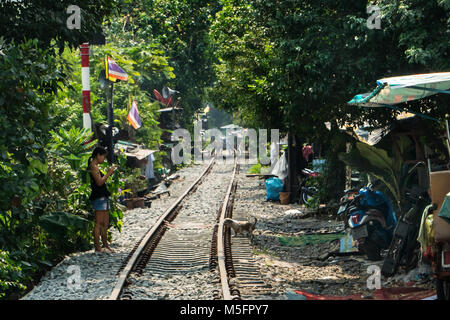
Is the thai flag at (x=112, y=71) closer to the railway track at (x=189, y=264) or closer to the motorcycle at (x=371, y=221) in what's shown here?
the railway track at (x=189, y=264)

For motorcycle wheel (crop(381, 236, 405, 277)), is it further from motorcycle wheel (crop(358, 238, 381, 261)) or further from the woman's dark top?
the woman's dark top

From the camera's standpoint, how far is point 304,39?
11.8 metres

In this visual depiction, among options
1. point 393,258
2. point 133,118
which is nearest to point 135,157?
point 133,118

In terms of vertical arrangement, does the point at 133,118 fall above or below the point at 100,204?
above

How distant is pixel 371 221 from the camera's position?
9.48 m

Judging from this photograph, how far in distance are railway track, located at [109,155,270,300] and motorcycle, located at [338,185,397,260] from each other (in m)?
1.71

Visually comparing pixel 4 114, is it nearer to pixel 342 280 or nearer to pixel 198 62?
pixel 342 280

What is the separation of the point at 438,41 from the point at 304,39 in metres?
2.73

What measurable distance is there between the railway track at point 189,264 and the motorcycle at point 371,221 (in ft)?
5.60

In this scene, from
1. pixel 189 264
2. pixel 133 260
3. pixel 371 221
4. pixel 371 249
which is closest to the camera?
pixel 371 221

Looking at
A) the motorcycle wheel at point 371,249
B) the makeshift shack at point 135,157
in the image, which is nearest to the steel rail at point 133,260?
the motorcycle wheel at point 371,249

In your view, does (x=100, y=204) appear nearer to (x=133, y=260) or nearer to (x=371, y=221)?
(x=133, y=260)

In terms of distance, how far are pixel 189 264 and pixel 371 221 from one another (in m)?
3.00
